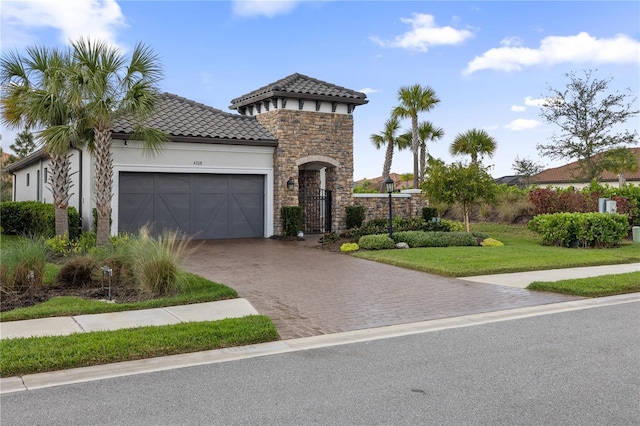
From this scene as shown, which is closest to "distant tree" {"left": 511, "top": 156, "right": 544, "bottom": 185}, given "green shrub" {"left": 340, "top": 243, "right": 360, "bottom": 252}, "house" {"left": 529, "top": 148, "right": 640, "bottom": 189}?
"house" {"left": 529, "top": 148, "right": 640, "bottom": 189}

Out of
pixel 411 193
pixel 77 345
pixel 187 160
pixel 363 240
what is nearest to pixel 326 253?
pixel 363 240

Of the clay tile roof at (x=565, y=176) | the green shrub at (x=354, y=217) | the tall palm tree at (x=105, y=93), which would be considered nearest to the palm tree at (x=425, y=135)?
the clay tile roof at (x=565, y=176)

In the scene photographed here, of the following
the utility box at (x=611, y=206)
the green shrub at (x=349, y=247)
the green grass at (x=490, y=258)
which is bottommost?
the green grass at (x=490, y=258)

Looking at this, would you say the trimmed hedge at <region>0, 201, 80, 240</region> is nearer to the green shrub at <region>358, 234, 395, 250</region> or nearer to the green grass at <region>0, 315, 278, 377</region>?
the green shrub at <region>358, 234, 395, 250</region>

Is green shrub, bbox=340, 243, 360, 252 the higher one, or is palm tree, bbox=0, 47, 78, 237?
palm tree, bbox=0, 47, 78, 237

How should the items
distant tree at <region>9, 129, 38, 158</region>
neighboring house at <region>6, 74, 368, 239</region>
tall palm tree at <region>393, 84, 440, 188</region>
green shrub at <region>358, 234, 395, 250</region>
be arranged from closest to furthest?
green shrub at <region>358, 234, 395, 250</region>
neighboring house at <region>6, 74, 368, 239</region>
tall palm tree at <region>393, 84, 440, 188</region>
distant tree at <region>9, 129, 38, 158</region>

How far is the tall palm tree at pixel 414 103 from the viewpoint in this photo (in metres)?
38.6

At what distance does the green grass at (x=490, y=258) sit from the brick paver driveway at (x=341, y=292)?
61 cm

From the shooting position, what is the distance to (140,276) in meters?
9.77

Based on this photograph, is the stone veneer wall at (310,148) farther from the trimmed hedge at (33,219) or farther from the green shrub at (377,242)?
the trimmed hedge at (33,219)

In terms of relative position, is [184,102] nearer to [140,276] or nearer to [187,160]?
[187,160]

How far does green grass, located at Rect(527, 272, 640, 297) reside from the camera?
35.2 feet

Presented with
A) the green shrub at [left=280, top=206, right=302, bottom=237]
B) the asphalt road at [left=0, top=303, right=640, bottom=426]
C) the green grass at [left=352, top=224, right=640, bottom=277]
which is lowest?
A: the asphalt road at [left=0, top=303, right=640, bottom=426]

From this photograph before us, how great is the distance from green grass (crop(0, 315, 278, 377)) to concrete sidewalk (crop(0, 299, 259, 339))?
1.70 feet
